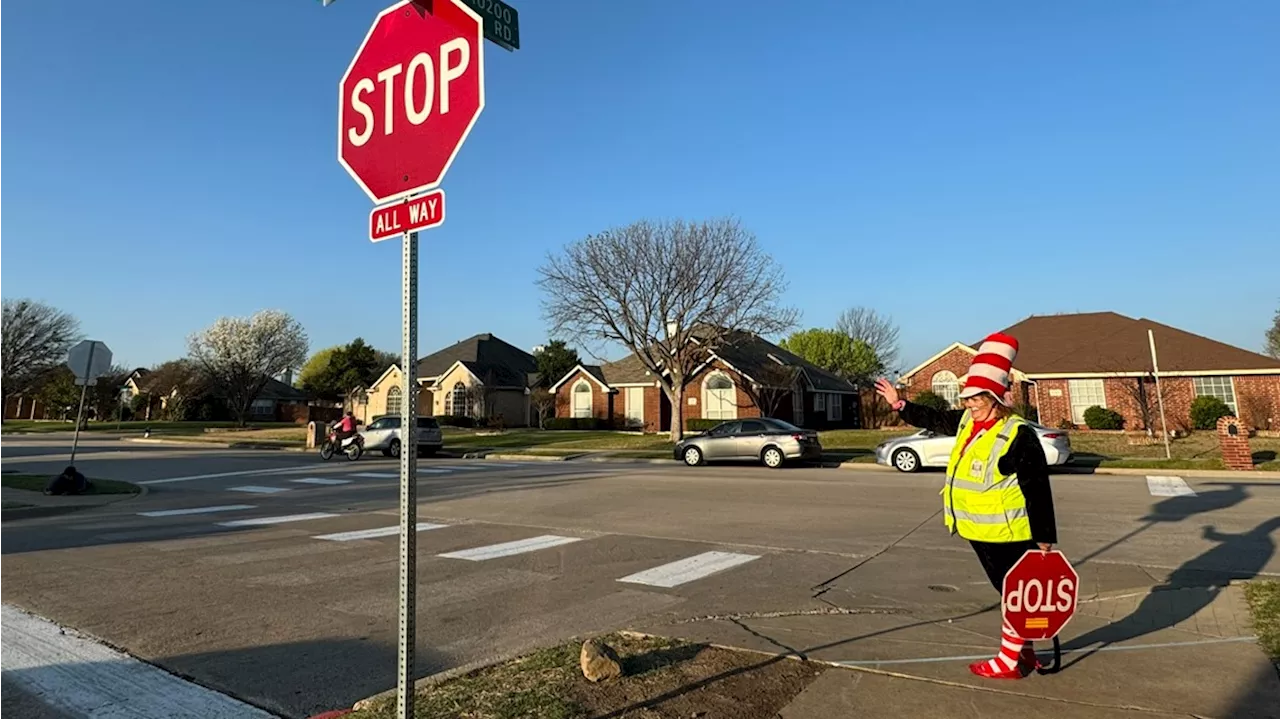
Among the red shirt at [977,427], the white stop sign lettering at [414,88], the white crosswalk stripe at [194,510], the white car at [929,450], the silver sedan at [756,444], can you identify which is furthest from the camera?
the silver sedan at [756,444]

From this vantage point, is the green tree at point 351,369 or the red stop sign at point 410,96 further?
the green tree at point 351,369

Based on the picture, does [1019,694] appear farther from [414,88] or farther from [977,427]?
[414,88]

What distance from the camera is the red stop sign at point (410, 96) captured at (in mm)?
2664

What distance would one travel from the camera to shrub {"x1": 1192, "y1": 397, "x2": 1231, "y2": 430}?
30.4 meters

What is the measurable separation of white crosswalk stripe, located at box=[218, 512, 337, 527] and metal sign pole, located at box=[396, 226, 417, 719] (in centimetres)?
923

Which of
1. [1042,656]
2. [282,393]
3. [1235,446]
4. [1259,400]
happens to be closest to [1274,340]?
[1259,400]

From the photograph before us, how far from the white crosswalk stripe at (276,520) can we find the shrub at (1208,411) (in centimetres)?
3482

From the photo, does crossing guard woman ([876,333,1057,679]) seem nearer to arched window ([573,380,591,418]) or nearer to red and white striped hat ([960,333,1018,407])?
red and white striped hat ([960,333,1018,407])

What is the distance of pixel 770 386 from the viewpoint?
1495 inches

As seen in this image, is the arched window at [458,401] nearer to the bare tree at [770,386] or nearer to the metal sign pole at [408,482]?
the bare tree at [770,386]

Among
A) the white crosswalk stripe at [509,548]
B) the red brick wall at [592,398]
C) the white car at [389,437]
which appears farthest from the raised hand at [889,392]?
the red brick wall at [592,398]

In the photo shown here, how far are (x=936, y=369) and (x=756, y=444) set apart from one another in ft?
68.0

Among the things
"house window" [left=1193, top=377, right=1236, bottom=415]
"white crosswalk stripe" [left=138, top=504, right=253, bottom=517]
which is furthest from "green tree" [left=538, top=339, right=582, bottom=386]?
"white crosswalk stripe" [left=138, top=504, right=253, bottom=517]

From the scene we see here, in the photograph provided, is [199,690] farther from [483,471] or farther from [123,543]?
[483,471]
